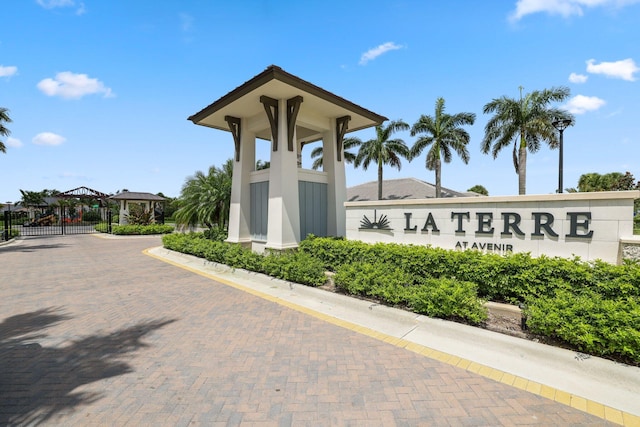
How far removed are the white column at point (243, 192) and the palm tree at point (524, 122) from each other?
79.0 feet

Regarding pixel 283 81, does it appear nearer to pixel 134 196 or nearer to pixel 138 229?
pixel 138 229

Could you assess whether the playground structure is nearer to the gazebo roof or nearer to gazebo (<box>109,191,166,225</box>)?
gazebo (<box>109,191,166,225</box>)

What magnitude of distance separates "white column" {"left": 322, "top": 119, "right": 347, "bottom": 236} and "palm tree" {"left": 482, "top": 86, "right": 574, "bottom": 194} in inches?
841

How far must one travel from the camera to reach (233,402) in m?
3.19

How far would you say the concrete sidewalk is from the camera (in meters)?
3.22

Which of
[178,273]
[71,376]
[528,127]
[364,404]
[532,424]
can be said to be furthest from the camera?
[528,127]

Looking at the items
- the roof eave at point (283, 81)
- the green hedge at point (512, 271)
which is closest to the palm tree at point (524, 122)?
→ the roof eave at point (283, 81)

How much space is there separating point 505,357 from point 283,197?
7.87 metres

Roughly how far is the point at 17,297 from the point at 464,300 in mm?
10034

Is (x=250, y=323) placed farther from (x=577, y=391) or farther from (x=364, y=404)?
(x=577, y=391)

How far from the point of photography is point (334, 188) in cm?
1251

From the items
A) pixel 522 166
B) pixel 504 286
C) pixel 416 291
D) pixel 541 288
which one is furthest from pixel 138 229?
pixel 522 166

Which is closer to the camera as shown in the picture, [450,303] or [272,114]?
[450,303]

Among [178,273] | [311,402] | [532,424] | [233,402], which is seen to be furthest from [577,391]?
[178,273]
